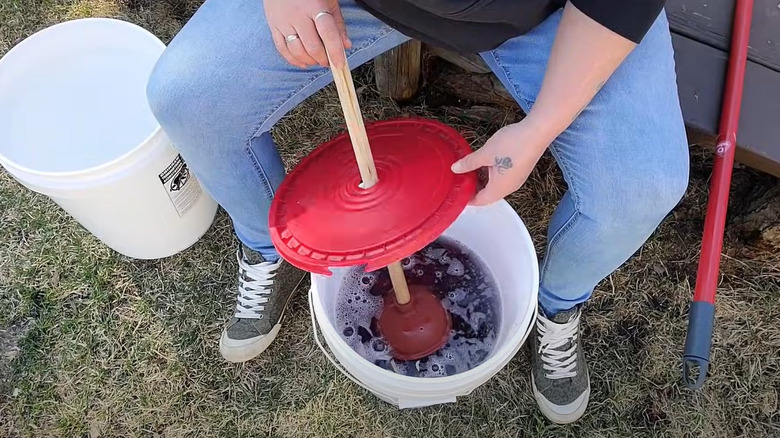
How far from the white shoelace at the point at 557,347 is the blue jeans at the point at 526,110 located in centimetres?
19

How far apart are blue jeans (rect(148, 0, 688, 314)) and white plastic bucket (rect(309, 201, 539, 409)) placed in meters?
0.07

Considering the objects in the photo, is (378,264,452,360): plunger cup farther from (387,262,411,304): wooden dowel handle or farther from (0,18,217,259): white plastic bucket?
(0,18,217,259): white plastic bucket

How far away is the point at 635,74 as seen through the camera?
38.3 inches

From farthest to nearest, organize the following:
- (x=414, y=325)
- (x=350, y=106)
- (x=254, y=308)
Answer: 1. (x=254, y=308)
2. (x=414, y=325)
3. (x=350, y=106)

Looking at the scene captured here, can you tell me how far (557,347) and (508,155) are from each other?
588mm

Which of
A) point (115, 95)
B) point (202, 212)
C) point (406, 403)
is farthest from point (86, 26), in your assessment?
point (406, 403)

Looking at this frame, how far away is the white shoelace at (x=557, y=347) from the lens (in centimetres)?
136

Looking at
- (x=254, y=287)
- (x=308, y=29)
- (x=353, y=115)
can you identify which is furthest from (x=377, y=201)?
(x=254, y=287)

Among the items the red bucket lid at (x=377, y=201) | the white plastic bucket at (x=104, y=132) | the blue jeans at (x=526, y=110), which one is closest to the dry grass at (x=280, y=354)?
the white plastic bucket at (x=104, y=132)

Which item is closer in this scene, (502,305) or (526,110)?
(526,110)

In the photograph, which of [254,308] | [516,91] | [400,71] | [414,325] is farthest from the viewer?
[400,71]

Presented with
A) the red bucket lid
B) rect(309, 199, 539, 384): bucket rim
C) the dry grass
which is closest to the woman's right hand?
the red bucket lid

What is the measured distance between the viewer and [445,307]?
4.75 feet

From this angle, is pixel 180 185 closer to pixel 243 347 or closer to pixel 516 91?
pixel 243 347
